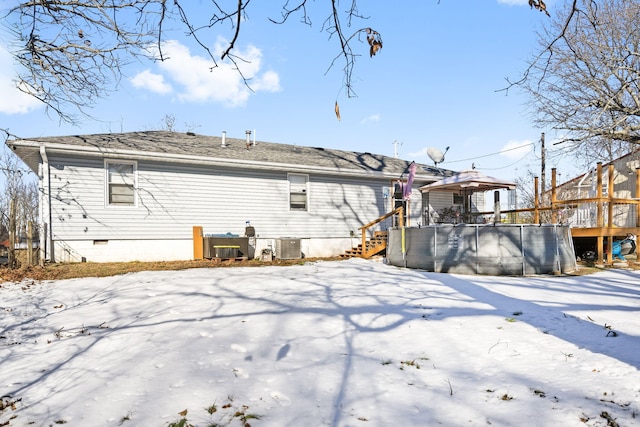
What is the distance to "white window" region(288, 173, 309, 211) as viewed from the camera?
15000mm

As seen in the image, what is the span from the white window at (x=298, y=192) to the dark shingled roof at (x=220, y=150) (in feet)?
2.14

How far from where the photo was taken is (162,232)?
41.6ft

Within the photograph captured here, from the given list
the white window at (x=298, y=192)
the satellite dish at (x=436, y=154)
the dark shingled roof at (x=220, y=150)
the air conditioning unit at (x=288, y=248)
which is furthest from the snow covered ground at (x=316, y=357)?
the satellite dish at (x=436, y=154)

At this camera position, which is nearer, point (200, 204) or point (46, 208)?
point (46, 208)

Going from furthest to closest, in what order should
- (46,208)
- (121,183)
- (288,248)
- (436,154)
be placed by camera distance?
1. (436,154)
2. (288,248)
3. (121,183)
4. (46,208)

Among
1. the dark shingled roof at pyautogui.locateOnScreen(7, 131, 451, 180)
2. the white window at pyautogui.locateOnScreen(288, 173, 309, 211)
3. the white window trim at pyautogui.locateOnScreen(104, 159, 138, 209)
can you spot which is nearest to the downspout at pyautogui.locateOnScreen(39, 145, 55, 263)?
the dark shingled roof at pyautogui.locateOnScreen(7, 131, 451, 180)

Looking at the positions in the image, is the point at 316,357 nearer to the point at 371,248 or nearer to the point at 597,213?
the point at 371,248

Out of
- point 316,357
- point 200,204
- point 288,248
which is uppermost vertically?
point 200,204

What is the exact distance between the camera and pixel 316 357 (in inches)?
170

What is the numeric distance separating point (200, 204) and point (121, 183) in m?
2.65

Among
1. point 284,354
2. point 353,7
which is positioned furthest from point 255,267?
point 353,7

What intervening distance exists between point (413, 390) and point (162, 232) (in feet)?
37.0

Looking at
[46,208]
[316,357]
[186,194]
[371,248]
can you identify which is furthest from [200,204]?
[316,357]

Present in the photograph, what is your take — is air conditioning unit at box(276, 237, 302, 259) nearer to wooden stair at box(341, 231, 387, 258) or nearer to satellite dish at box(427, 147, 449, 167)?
wooden stair at box(341, 231, 387, 258)
